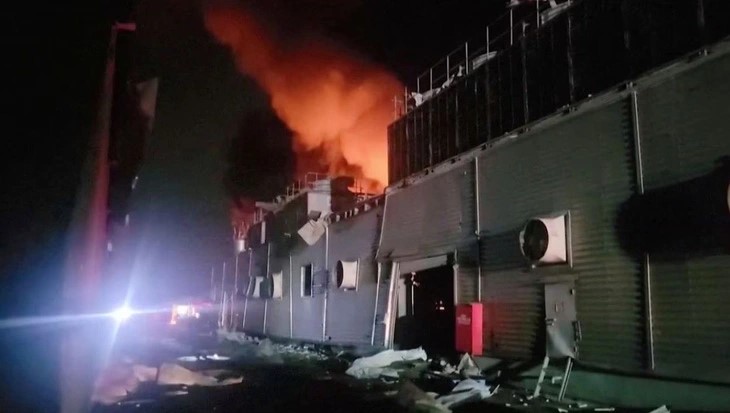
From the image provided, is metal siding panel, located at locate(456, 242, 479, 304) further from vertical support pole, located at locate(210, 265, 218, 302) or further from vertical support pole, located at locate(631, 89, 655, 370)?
vertical support pole, located at locate(210, 265, 218, 302)

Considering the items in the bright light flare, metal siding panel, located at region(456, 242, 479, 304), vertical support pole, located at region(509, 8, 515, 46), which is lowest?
the bright light flare

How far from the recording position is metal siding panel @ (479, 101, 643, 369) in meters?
9.71

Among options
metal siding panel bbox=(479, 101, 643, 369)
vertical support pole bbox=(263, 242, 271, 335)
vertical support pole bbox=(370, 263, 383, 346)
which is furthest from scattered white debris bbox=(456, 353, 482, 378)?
vertical support pole bbox=(263, 242, 271, 335)

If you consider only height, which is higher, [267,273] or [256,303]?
[267,273]

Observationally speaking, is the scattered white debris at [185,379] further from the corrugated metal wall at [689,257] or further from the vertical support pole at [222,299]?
the vertical support pole at [222,299]

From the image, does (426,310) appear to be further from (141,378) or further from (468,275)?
(141,378)

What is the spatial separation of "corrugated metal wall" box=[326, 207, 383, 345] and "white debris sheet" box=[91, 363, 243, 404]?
17.4 feet

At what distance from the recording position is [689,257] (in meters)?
8.60

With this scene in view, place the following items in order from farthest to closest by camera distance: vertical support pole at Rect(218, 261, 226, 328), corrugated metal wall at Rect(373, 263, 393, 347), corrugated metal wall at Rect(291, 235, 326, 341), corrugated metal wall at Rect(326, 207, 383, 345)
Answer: vertical support pole at Rect(218, 261, 226, 328)
corrugated metal wall at Rect(291, 235, 326, 341)
corrugated metal wall at Rect(326, 207, 383, 345)
corrugated metal wall at Rect(373, 263, 393, 347)

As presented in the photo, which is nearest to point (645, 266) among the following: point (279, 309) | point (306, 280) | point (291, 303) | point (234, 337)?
point (306, 280)

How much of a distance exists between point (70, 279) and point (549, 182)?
27.3 feet

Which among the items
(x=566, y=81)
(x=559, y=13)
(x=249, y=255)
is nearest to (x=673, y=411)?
(x=566, y=81)

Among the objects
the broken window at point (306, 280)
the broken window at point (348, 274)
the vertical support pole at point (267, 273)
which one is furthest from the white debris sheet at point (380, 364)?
the vertical support pole at point (267, 273)

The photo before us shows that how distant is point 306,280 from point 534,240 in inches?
546
